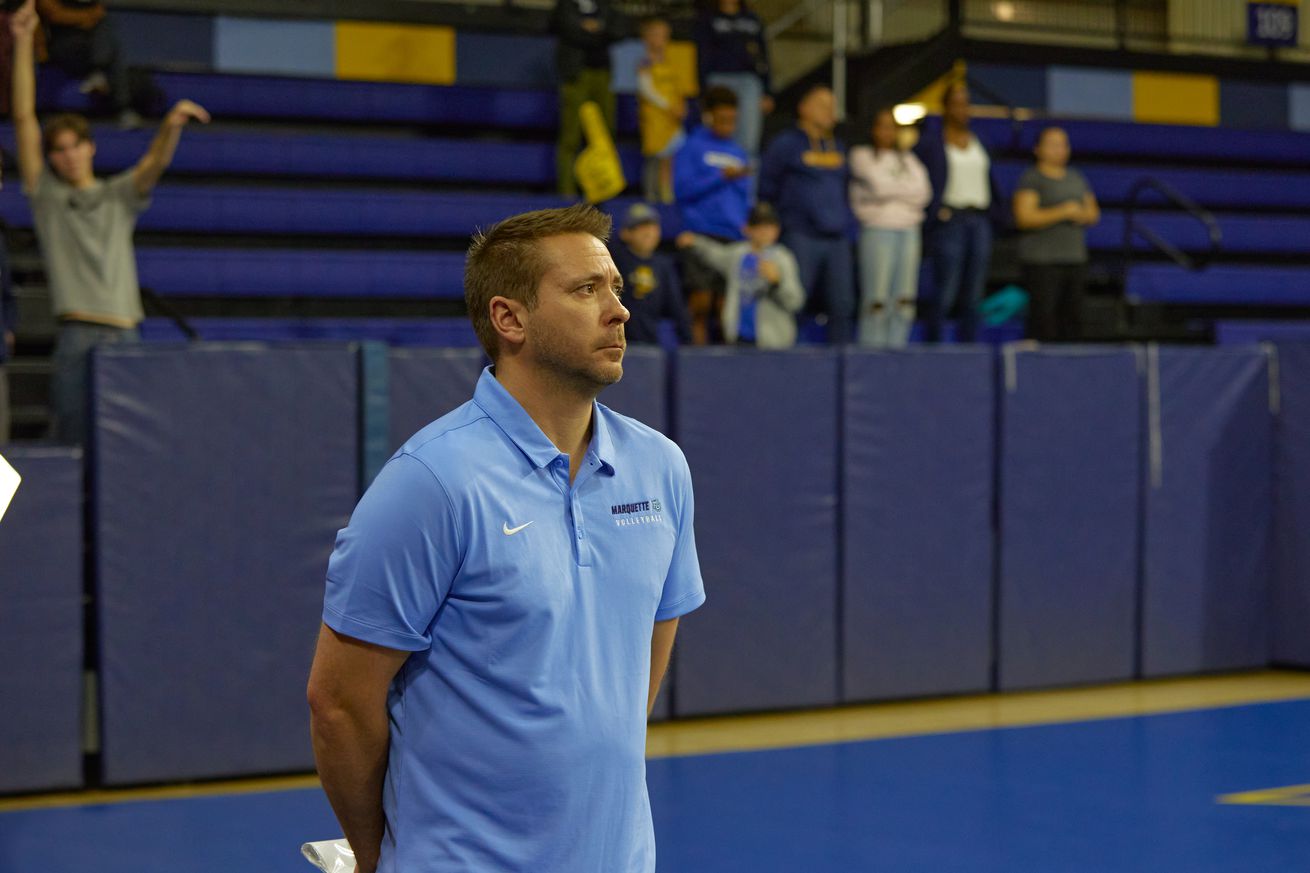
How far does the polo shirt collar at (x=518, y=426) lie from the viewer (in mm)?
2748

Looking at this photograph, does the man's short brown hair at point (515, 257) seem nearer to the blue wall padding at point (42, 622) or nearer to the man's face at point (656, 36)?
the blue wall padding at point (42, 622)

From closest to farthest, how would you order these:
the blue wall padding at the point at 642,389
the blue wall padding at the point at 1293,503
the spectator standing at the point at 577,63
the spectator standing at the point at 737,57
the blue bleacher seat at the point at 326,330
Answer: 1. the blue wall padding at the point at 642,389
2. the blue wall padding at the point at 1293,503
3. the blue bleacher seat at the point at 326,330
4. the spectator standing at the point at 577,63
5. the spectator standing at the point at 737,57

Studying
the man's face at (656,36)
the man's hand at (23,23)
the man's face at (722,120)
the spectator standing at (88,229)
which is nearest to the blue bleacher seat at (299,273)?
the man's hand at (23,23)

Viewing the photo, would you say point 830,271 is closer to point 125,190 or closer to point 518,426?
point 125,190

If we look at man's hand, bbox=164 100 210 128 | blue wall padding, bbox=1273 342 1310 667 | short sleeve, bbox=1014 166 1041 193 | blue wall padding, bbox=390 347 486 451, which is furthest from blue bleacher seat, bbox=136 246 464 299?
blue wall padding, bbox=1273 342 1310 667

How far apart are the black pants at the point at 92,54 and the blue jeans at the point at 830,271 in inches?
191

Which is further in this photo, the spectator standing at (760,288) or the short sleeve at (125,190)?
the spectator standing at (760,288)

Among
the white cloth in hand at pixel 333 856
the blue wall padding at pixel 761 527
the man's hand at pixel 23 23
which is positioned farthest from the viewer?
the man's hand at pixel 23 23

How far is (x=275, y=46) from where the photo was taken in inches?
523

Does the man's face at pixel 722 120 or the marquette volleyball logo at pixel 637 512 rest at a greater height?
the man's face at pixel 722 120

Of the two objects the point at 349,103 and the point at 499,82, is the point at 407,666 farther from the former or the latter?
the point at 499,82

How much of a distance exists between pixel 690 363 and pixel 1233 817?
3.50 meters

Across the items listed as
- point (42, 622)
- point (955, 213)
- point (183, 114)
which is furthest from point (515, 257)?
point (955, 213)

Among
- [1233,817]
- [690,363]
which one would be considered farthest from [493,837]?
[690,363]
